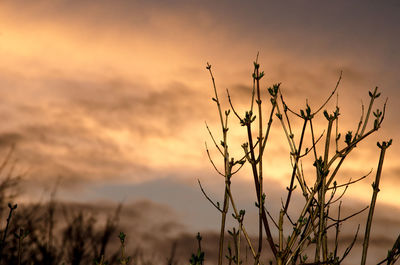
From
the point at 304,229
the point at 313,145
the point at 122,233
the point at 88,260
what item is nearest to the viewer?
the point at 304,229

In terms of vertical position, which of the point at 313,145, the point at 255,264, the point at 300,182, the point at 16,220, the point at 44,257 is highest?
the point at 16,220

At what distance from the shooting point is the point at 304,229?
4352mm

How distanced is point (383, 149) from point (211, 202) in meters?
1.51

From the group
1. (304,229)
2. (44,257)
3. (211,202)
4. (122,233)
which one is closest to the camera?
(304,229)

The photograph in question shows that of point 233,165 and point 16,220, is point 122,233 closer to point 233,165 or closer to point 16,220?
point 233,165

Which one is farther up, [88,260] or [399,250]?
[88,260]

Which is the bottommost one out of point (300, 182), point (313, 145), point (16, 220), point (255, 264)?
point (255, 264)

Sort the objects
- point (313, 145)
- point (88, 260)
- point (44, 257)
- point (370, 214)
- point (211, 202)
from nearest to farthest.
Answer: point (370, 214)
point (313, 145)
point (211, 202)
point (44, 257)
point (88, 260)

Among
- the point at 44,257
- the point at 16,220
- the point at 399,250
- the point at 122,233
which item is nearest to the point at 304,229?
the point at 399,250

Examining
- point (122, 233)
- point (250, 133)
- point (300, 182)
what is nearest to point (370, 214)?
point (300, 182)

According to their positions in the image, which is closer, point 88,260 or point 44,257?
point 44,257

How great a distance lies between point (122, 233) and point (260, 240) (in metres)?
1.62

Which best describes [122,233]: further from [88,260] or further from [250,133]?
[88,260]

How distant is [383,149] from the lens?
13.9ft
